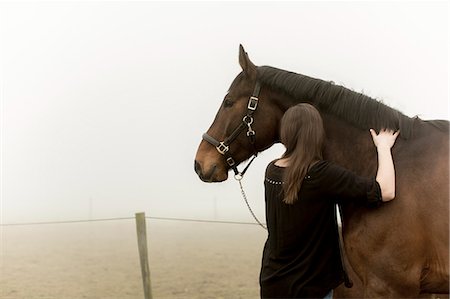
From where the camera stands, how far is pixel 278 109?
3270 mm

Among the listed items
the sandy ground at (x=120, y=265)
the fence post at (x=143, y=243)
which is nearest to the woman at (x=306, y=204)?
the fence post at (x=143, y=243)

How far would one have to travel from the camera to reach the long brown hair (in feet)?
8.16

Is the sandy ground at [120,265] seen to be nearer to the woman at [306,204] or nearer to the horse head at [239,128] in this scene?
the horse head at [239,128]

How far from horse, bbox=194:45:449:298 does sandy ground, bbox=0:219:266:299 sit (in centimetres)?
467

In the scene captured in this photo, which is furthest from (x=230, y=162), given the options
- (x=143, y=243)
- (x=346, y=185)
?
(x=143, y=243)

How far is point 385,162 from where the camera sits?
271 centimetres

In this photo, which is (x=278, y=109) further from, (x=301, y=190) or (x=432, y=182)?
(x=432, y=182)

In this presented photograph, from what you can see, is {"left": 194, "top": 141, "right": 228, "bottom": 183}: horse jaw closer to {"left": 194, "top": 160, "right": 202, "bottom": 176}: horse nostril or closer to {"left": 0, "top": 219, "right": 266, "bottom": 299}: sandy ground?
{"left": 194, "top": 160, "right": 202, "bottom": 176}: horse nostril

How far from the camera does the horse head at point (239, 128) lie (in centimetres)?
328

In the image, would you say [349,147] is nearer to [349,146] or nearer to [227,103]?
[349,146]

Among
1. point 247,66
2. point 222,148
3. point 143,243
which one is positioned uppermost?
point 247,66

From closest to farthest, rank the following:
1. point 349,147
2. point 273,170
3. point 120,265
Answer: point 273,170 → point 349,147 → point 120,265

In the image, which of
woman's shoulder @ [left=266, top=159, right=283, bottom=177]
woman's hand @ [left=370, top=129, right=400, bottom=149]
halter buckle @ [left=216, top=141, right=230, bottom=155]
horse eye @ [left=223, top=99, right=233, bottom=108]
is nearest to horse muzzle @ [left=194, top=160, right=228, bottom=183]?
halter buckle @ [left=216, top=141, right=230, bottom=155]

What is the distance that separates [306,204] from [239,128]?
0.94 meters
